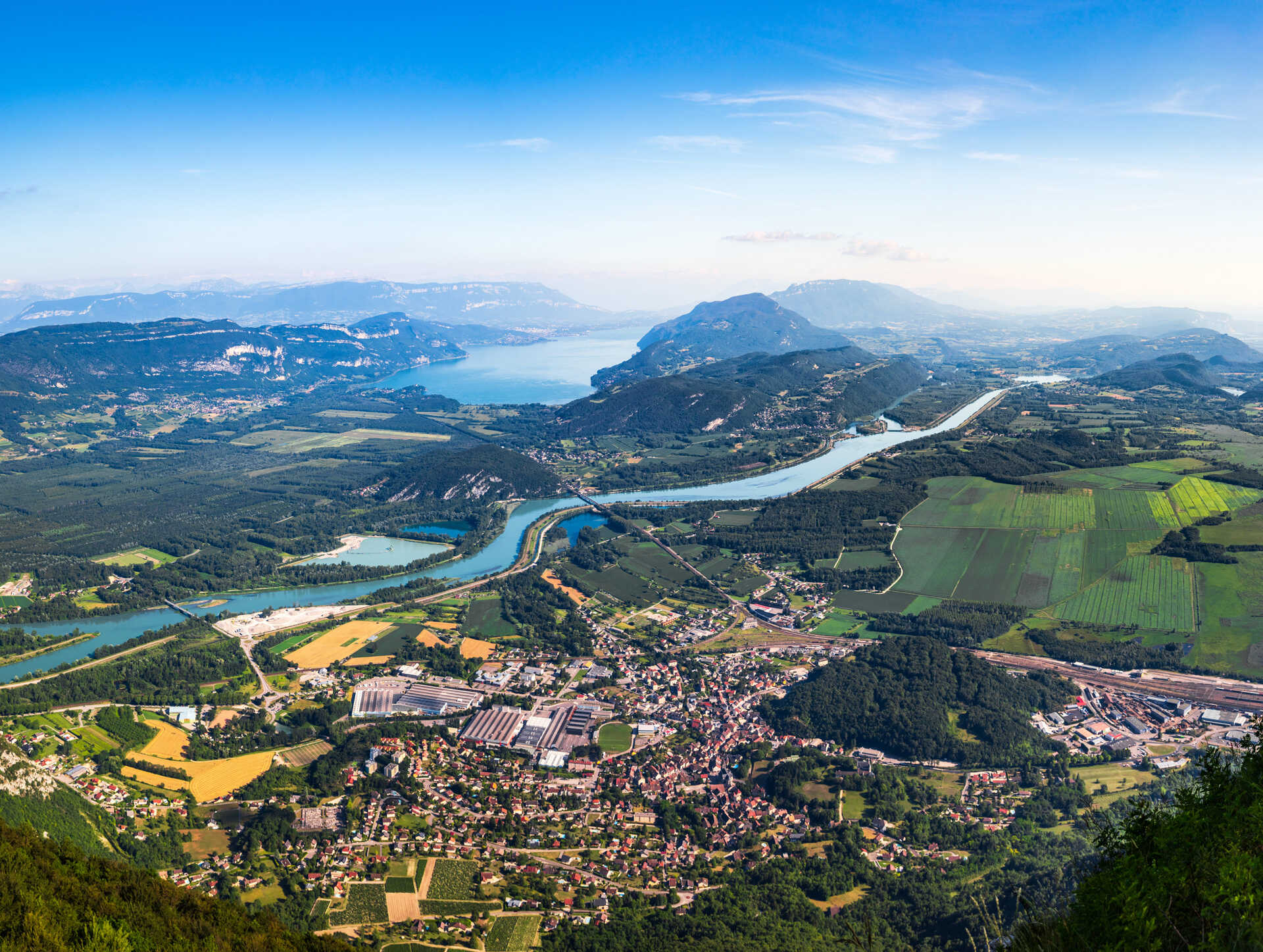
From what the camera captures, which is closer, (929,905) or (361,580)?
(929,905)

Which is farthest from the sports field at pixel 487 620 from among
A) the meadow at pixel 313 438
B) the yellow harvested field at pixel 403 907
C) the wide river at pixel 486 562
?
the meadow at pixel 313 438

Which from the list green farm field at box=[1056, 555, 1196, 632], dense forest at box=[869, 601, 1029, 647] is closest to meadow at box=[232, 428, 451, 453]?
dense forest at box=[869, 601, 1029, 647]

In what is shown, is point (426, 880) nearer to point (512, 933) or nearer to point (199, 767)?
point (512, 933)

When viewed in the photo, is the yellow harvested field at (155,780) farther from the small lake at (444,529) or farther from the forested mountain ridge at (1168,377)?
the forested mountain ridge at (1168,377)

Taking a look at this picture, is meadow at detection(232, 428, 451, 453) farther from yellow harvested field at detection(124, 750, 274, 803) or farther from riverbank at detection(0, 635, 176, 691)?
yellow harvested field at detection(124, 750, 274, 803)

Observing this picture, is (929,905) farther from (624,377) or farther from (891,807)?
(624,377)

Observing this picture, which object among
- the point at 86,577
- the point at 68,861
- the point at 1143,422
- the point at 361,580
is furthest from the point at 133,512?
the point at 1143,422
